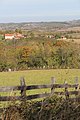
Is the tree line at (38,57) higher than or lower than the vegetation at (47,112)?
lower

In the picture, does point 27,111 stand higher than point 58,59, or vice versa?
point 27,111

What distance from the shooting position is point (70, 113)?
4.26 meters

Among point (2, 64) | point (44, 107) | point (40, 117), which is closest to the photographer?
point (40, 117)

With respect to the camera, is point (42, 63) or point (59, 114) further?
point (42, 63)

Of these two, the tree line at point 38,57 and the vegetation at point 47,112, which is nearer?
the vegetation at point 47,112

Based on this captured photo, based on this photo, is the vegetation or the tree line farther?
the tree line

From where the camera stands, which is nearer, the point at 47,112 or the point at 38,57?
the point at 47,112

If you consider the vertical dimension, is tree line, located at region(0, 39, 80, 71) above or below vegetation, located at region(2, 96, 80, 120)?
below

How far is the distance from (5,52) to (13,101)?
247ft

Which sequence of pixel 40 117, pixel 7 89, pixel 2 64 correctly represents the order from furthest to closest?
1. pixel 2 64
2. pixel 7 89
3. pixel 40 117

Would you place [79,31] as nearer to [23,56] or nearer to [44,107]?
[23,56]

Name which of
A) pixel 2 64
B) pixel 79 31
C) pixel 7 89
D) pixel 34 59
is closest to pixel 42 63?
pixel 34 59

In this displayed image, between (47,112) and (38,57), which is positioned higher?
(47,112)

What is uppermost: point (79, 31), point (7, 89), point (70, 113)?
point (70, 113)
